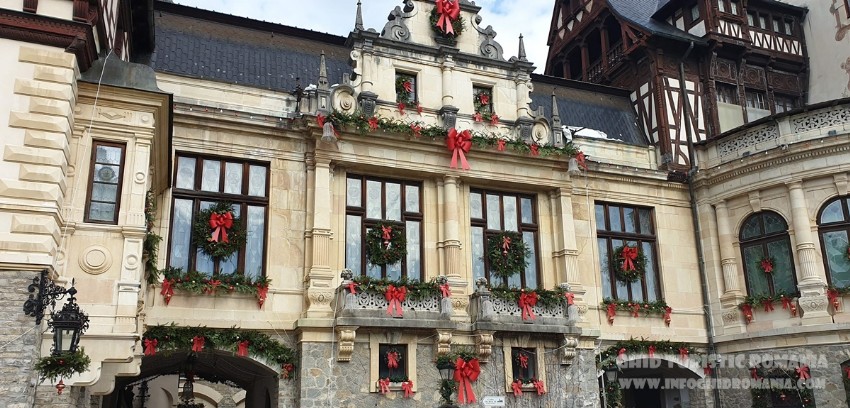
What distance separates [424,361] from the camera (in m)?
16.3

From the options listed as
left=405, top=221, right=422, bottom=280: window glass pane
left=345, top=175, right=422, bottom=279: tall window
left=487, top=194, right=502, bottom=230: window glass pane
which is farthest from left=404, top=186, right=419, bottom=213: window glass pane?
left=487, top=194, right=502, bottom=230: window glass pane

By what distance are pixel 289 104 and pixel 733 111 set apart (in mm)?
13724

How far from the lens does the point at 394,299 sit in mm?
16016

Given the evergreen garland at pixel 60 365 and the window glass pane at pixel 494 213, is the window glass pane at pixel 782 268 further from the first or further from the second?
the evergreen garland at pixel 60 365

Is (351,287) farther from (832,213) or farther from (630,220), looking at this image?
(832,213)

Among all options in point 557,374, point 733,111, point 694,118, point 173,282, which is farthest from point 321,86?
point 733,111

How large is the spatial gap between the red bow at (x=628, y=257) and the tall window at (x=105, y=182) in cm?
1344

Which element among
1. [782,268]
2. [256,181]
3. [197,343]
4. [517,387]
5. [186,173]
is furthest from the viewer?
[782,268]

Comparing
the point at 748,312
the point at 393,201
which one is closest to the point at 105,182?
the point at 393,201

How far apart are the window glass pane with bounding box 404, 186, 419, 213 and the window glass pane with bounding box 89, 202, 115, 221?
27.2 feet

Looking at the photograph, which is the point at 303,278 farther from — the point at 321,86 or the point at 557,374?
the point at 557,374

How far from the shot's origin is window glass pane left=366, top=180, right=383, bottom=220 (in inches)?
692

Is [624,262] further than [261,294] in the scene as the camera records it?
Yes

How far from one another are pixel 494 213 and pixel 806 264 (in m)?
7.81
